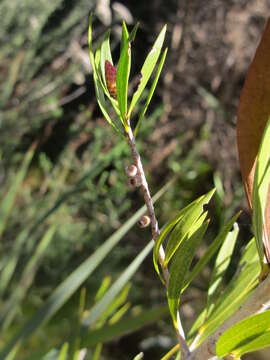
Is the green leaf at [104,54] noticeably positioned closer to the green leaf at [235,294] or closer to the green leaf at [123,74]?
the green leaf at [123,74]

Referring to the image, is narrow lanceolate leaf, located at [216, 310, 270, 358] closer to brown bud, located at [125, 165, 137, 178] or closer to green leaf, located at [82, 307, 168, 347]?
brown bud, located at [125, 165, 137, 178]

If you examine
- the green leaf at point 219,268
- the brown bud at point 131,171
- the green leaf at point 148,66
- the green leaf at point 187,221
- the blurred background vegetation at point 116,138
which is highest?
the green leaf at point 148,66

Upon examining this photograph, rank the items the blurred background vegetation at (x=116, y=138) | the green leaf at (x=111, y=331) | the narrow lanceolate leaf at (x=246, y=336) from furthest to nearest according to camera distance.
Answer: the blurred background vegetation at (x=116, y=138) < the green leaf at (x=111, y=331) < the narrow lanceolate leaf at (x=246, y=336)

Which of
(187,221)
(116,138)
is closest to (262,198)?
(187,221)

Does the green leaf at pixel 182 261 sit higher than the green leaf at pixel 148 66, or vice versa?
the green leaf at pixel 148 66

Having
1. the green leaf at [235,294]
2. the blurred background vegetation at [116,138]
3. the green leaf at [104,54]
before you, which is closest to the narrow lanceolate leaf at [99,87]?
the green leaf at [104,54]

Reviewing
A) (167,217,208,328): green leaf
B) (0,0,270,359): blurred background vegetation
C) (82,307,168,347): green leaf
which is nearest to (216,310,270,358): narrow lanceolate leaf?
(167,217,208,328): green leaf

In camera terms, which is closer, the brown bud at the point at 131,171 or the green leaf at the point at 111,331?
the brown bud at the point at 131,171

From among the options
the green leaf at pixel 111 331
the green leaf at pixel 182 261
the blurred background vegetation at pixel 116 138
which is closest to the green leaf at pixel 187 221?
the green leaf at pixel 182 261

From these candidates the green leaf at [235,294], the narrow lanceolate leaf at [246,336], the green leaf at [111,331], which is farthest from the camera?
the green leaf at [111,331]
